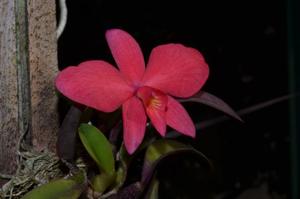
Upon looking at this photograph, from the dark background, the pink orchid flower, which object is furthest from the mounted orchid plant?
the dark background

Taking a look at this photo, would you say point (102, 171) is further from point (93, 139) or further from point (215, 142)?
point (215, 142)

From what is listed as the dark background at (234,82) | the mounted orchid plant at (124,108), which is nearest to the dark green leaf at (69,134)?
the mounted orchid plant at (124,108)

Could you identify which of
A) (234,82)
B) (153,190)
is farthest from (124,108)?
(234,82)

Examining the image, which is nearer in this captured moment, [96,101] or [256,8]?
[96,101]

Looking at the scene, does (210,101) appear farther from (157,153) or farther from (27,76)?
(27,76)

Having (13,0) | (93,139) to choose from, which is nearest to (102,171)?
(93,139)

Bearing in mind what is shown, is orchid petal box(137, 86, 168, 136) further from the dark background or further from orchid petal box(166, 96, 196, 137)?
the dark background
